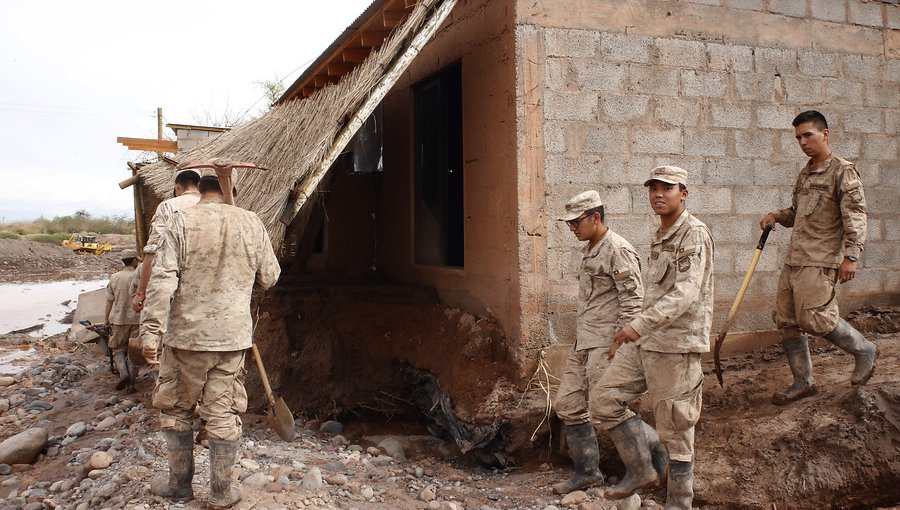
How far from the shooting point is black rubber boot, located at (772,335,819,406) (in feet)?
14.6

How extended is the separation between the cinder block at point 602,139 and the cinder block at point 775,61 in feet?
4.91

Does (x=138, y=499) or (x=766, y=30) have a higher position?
(x=766, y=30)

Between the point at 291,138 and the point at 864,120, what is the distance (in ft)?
17.3

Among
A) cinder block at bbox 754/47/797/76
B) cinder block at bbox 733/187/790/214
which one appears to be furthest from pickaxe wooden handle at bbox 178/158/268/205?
cinder block at bbox 754/47/797/76

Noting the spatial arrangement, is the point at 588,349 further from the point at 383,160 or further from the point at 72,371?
the point at 72,371

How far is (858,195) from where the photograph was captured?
4.09 meters

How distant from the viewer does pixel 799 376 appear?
4.49 m

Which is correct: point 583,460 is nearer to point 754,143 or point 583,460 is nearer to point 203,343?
point 203,343

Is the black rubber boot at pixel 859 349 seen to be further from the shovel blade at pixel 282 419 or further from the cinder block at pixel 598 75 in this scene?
the shovel blade at pixel 282 419

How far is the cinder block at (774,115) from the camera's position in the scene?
561cm

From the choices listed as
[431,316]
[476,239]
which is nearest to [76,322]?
[431,316]

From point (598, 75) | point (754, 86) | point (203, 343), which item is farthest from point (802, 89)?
point (203, 343)

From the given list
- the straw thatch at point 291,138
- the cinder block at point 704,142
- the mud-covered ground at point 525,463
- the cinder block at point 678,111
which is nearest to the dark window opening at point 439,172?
the straw thatch at point 291,138

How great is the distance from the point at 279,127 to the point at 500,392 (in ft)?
12.1
